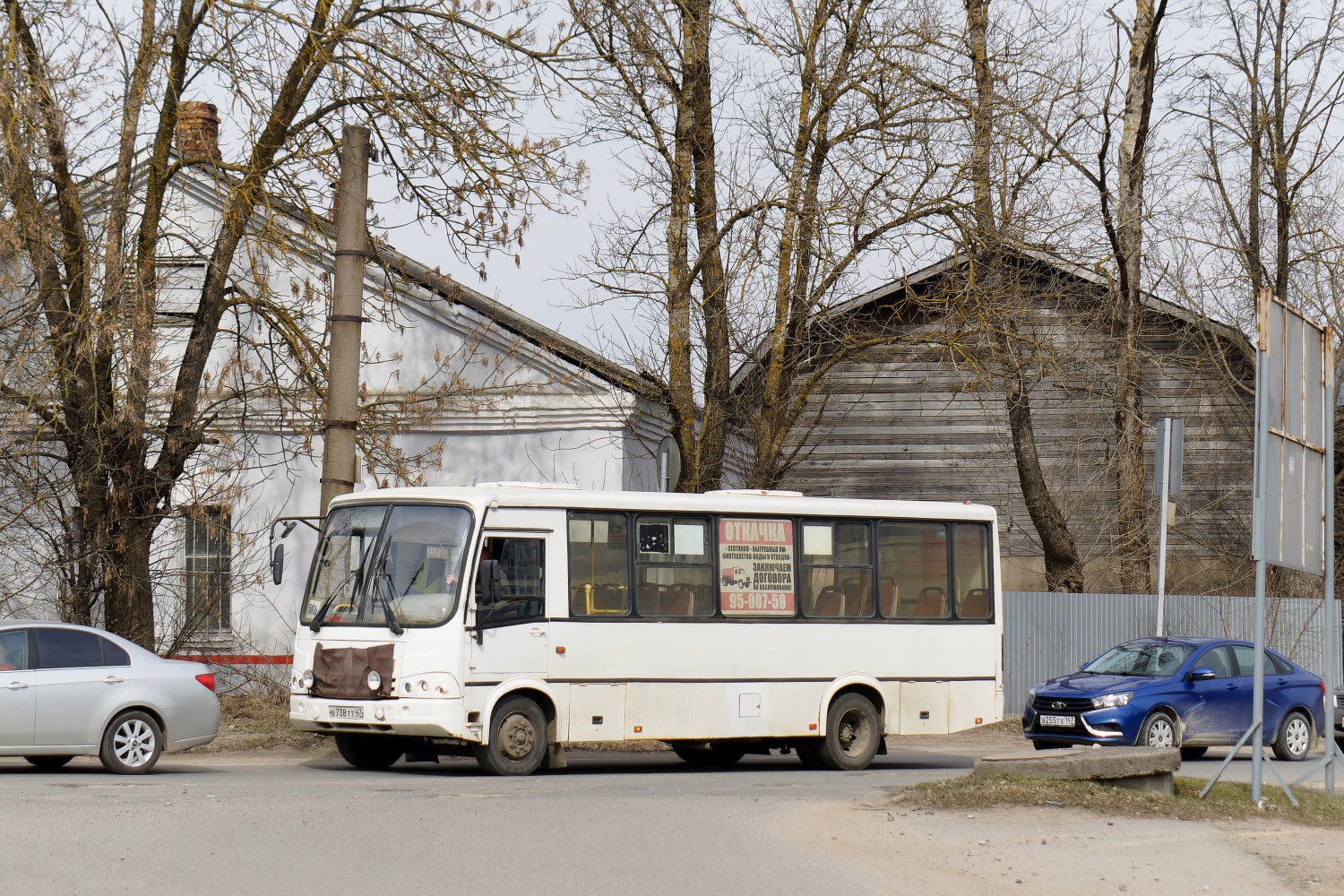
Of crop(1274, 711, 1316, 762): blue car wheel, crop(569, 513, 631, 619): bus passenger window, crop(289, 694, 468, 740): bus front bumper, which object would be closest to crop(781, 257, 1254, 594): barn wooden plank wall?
crop(1274, 711, 1316, 762): blue car wheel

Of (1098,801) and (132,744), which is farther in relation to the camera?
(132,744)

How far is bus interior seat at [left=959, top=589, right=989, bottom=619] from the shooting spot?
18.4m

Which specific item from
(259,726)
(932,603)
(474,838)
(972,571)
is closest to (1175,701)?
(972,571)

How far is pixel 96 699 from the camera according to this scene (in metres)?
14.6

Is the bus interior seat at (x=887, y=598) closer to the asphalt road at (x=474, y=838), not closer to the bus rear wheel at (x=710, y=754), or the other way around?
the bus rear wheel at (x=710, y=754)

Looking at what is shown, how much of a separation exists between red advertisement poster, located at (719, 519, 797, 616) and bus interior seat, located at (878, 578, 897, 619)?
1099mm

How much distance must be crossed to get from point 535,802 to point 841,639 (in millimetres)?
5640

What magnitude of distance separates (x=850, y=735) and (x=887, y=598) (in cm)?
152

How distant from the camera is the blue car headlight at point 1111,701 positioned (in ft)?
63.4

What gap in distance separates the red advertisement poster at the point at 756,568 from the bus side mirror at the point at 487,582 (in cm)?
261

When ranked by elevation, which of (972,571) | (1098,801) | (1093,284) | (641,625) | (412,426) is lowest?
(1098,801)

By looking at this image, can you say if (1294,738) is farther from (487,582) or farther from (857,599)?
(487,582)

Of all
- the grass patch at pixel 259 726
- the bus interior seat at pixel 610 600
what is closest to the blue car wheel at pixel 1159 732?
the bus interior seat at pixel 610 600

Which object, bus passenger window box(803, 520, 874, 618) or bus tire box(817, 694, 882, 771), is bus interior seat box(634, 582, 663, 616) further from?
bus tire box(817, 694, 882, 771)
